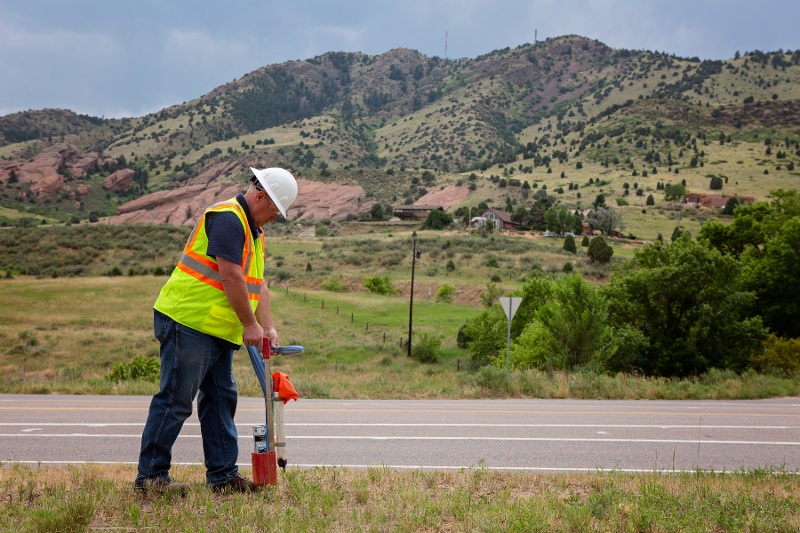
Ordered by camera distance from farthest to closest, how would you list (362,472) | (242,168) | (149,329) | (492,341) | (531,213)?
(242,168) → (531,213) → (149,329) → (492,341) → (362,472)

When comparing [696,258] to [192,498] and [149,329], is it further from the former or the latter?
[149,329]

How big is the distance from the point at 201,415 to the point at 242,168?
5740 inches

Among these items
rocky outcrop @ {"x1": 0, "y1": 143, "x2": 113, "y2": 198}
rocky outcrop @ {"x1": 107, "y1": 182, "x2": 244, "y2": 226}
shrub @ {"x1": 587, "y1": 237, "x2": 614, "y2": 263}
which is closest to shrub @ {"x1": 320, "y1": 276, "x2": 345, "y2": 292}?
shrub @ {"x1": 587, "y1": 237, "x2": 614, "y2": 263}

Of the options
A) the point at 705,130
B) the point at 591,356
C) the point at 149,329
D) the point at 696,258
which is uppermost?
the point at 705,130

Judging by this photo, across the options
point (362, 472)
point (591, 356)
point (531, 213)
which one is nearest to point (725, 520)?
point (362, 472)

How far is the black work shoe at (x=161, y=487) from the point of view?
4.28 metres

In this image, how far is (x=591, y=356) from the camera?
66.9ft

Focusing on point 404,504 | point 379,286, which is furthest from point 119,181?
point 404,504

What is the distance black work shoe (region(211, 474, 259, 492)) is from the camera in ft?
14.7

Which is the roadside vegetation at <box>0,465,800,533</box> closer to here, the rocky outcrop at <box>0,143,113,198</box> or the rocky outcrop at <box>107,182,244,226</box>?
the rocky outcrop at <box>107,182,244,226</box>

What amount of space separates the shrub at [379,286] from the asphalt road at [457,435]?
1761 inches

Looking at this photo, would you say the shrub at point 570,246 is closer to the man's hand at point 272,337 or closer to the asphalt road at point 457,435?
the asphalt road at point 457,435

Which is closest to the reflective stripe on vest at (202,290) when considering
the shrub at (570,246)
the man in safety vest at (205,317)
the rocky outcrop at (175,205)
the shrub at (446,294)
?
the man in safety vest at (205,317)

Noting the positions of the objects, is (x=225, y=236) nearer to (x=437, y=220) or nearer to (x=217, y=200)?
(x=437, y=220)
